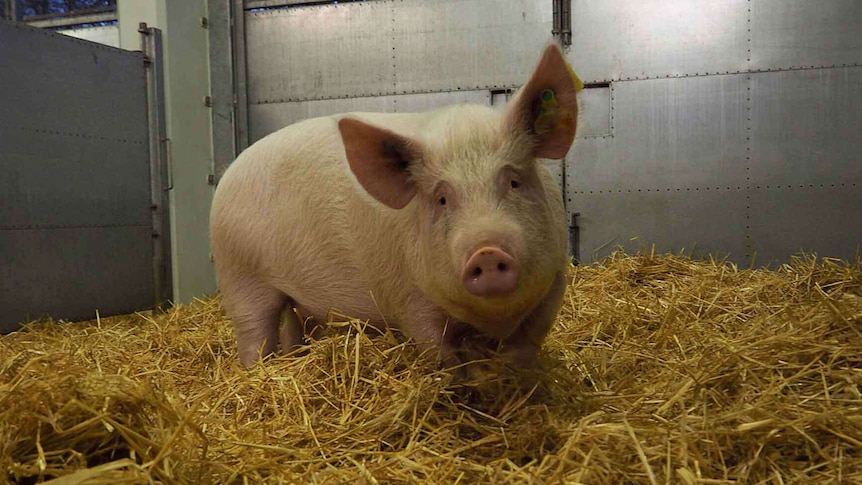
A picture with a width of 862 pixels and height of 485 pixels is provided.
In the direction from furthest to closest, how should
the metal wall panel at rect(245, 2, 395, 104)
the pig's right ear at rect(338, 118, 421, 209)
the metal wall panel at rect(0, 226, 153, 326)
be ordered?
the metal wall panel at rect(245, 2, 395, 104) < the metal wall panel at rect(0, 226, 153, 326) < the pig's right ear at rect(338, 118, 421, 209)

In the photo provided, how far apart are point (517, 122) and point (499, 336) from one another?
80 centimetres

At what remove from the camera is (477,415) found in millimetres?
2191

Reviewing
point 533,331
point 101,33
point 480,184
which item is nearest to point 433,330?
point 533,331

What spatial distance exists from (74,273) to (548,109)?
176 inches

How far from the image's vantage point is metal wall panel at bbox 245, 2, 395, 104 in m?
6.19

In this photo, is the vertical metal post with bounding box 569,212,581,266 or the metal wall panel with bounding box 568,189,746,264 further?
the vertical metal post with bounding box 569,212,581,266

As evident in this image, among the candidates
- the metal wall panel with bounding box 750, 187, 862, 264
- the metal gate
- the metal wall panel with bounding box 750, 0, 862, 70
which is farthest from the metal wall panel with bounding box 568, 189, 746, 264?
the metal gate

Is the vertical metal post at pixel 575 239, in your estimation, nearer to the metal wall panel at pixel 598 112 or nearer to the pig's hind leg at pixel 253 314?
the metal wall panel at pixel 598 112

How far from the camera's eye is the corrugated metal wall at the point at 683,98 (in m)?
5.39

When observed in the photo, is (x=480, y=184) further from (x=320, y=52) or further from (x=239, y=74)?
(x=239, y=74)

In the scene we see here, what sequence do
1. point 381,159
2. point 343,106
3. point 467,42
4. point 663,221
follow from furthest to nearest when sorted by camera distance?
point 343,106 → point 467,42 → point 663,221 → point 381,159

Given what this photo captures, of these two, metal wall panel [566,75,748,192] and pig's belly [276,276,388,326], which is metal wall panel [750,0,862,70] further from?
pig's belly [276,276,388,326]

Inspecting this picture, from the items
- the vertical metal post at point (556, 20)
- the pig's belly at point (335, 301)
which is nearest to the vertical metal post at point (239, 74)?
the vertical metal post at point (556, 20)

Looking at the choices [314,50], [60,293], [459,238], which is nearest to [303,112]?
[314,50]
